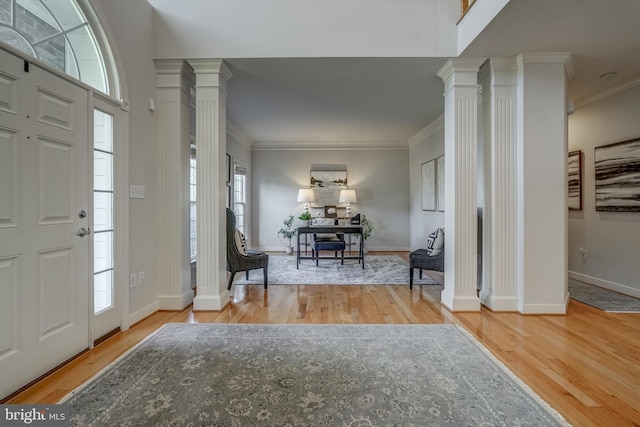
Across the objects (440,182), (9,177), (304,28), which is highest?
(304,28)

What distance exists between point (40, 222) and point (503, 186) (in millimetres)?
3736

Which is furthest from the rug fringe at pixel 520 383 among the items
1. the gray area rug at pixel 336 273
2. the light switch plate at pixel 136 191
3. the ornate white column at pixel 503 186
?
the light switch plate at pixel 136 191

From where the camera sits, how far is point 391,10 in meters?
2.82

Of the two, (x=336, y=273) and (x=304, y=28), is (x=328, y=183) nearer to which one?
(x=336, y=273)

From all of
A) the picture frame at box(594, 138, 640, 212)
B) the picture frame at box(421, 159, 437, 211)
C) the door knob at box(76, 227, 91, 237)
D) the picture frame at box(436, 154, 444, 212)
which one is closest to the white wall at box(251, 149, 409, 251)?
the picture frame at box(421, 159, 437, 211)

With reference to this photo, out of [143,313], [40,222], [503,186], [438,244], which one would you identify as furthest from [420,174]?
[40,222]

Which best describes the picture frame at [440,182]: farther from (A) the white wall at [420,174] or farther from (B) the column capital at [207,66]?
(B) the column capital at [207,66]

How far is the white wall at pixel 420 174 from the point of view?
519cm

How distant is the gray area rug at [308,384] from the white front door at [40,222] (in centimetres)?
40

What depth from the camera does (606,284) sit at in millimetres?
3666

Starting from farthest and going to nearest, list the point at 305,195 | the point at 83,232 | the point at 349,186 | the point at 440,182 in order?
the point at 349,186 < the point at 305,195 < the point at 440,182 < the point at 83,232

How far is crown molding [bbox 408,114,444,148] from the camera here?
16.4 ft

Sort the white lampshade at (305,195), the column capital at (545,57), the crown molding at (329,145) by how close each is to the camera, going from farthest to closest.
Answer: the crown molding at (329,145) < the white lampshade at (305,195) < the column capital at (545,57)

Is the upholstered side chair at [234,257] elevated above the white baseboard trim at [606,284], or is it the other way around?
the upholstered side chair at [234,257]
